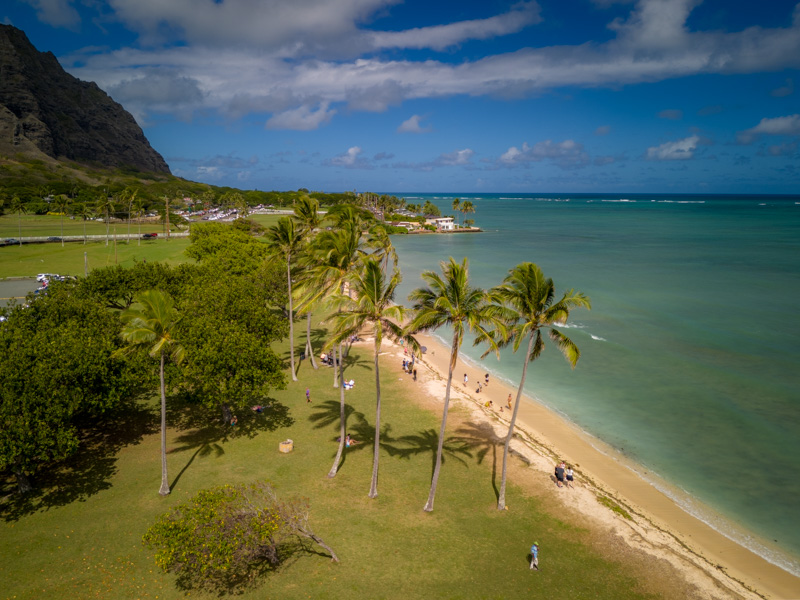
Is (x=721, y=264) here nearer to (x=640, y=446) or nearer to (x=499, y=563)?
(x=640, y=446)

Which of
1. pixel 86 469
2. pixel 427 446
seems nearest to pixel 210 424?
pixel 86 469

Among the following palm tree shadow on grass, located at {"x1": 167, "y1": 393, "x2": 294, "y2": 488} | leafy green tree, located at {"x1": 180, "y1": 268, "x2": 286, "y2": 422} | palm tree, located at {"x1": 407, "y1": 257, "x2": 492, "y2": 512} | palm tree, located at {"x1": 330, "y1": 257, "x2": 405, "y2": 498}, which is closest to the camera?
palm tree, located at {"x1": 407, "y1": 257, "x2": 492, "y2": 512}

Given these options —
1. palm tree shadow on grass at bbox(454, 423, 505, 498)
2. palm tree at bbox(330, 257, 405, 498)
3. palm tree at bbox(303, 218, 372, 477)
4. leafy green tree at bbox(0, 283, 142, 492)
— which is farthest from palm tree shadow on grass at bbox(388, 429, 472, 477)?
leafy green tree at bbox(0, 283, 142, 492)

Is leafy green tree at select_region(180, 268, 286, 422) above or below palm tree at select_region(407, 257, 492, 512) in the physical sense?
below

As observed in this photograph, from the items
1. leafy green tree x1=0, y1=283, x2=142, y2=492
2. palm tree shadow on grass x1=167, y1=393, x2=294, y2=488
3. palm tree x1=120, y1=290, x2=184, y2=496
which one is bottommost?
palm tree shadow on grass x1=167, y1=393, x2=294, y2=488

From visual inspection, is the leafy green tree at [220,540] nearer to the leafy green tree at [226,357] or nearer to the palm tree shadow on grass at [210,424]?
the palm tree shadow on grass at [210,424]

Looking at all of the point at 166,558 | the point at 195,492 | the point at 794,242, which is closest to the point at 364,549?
the point at 166,558

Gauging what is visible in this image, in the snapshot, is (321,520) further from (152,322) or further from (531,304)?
(531,304)

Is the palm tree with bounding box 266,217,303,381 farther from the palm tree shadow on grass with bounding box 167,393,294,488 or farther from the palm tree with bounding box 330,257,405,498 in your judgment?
the palm tree with bounding box 330,257,405,498

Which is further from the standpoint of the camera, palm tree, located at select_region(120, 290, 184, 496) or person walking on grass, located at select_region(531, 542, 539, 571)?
palm tree, located at select_region(120, 290, 184, 496)
